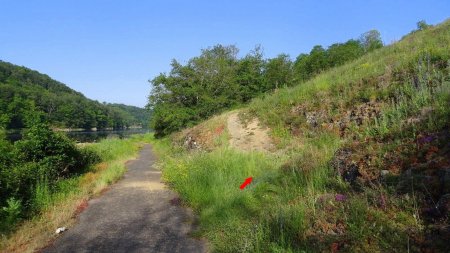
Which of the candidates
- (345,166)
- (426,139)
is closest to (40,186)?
Answer: (345,166)

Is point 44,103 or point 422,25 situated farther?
point 44,103

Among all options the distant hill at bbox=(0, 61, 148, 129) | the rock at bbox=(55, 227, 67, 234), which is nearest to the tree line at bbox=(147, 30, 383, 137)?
the rock at bbox=(55, 227, 67, 234)

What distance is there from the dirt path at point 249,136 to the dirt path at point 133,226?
419cm

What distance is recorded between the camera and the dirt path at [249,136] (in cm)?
1260

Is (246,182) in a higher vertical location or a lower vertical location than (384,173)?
lower

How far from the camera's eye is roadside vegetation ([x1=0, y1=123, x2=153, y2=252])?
253 inches

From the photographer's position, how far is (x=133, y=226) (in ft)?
22.0

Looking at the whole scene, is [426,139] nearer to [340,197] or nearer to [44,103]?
[340,197]

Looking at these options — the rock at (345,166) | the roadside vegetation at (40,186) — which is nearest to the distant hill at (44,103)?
the roadside vegetation at (40,186)

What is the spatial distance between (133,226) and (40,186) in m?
3.83

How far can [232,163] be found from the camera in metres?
9.23

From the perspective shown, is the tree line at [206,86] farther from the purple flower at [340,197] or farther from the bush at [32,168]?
the purple flower at [340,197]

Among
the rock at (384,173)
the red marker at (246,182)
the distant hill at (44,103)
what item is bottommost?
the red marker at (246,182)

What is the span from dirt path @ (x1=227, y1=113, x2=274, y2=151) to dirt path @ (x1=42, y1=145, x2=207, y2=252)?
4190 millimetres
